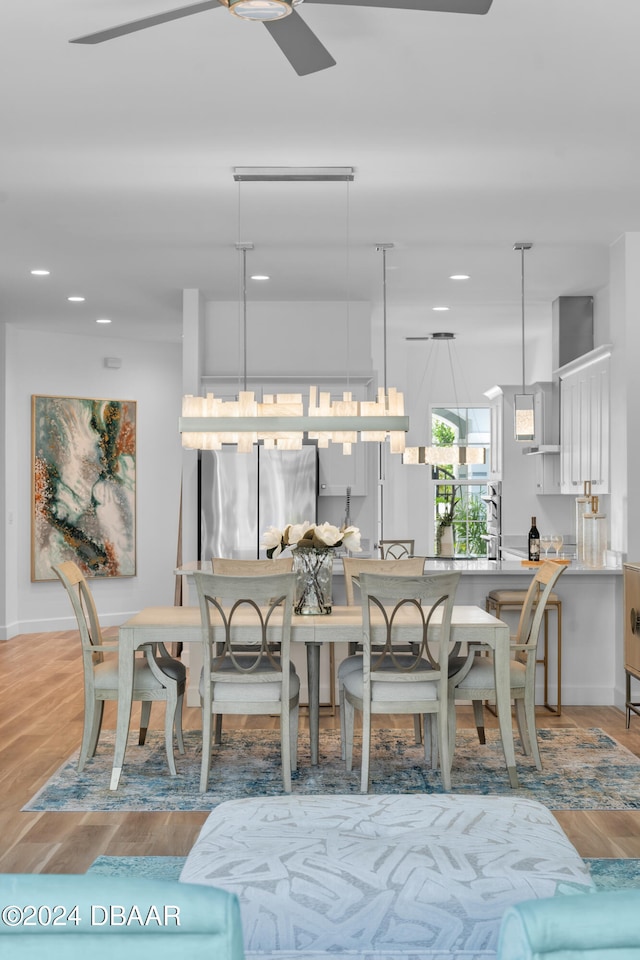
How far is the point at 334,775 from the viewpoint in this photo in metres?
4.64

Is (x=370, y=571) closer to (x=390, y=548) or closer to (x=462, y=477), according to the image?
(x=390, y=548)

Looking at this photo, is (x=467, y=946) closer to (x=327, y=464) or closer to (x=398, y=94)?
(x=398, y=94)

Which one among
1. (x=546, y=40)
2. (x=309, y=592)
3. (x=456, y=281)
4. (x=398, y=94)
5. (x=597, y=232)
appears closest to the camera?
(x=546, y=40)

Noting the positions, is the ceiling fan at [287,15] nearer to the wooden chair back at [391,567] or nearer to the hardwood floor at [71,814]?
the hardwood floor at [71,814]

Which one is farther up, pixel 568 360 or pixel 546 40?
pixel 546 40

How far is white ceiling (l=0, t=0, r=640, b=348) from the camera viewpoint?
345cm

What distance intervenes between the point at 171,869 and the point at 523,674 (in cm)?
204

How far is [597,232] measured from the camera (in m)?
6.03

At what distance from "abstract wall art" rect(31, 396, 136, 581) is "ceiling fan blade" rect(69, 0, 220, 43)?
23.0ft

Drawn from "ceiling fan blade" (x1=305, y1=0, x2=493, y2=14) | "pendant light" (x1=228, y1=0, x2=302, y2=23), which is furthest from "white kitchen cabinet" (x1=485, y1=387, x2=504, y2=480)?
"pendant light" (x1=228, y1=0, x2=302, y2=23)

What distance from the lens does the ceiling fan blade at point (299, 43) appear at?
277 centimetres

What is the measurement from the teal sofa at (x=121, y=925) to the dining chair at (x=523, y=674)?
347 cm

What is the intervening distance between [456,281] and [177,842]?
5.03 m

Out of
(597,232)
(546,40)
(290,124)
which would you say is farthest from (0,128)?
(597,232)
